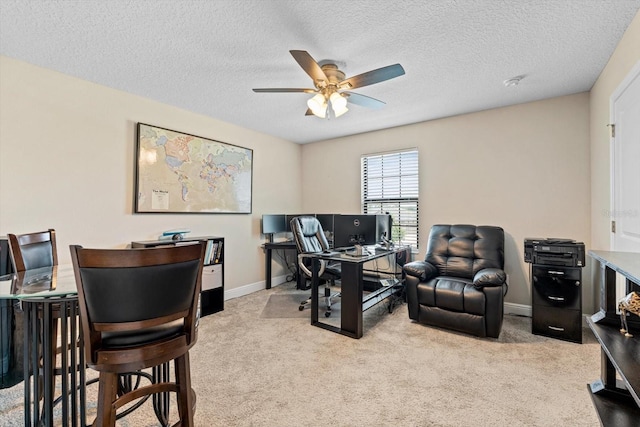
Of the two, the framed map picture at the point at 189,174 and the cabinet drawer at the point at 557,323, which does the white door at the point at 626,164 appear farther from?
the framed map picture at the point at 189,174

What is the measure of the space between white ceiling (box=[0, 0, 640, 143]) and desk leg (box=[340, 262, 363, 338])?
1.90 meters

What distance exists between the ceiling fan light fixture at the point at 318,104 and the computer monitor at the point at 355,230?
1243 mm

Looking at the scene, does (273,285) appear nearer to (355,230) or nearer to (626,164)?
(355,230)

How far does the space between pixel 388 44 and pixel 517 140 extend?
224 centimetres

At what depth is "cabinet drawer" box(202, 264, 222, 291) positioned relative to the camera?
3455mm

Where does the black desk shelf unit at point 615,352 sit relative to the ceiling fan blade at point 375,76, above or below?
below

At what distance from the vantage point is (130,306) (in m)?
1.12

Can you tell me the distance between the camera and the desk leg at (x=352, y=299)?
110 inches

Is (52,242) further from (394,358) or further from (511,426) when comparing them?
(511,426)

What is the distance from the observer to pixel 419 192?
4.16 meters

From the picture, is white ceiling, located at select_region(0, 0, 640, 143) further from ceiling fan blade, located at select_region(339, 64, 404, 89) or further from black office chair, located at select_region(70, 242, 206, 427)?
black office chair, located at select_region(70, 242, 206, 427)

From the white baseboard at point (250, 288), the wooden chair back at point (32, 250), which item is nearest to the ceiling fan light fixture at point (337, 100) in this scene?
the wooden chair back at point (32, 250)

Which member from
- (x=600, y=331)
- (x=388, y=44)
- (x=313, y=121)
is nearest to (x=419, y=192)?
(x=313, y=121)

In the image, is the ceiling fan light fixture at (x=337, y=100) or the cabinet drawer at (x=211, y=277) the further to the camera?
the cabinet drawer at (x=211, y=277)
